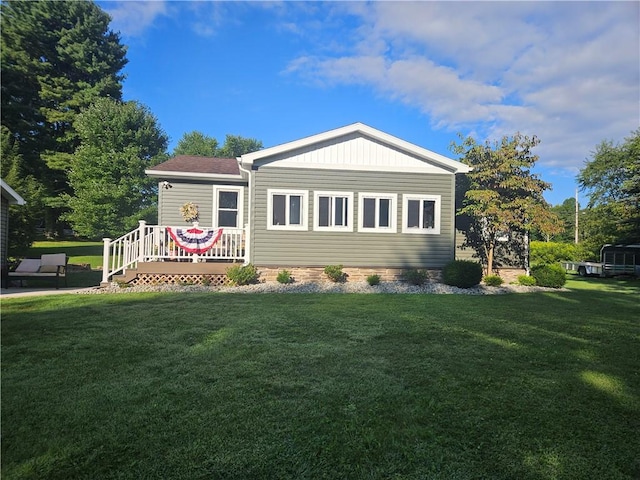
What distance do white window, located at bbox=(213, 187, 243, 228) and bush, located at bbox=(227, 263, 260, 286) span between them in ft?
9.14

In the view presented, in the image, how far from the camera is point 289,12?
1161 cm

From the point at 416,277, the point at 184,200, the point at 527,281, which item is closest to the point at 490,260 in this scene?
the point at 527,281

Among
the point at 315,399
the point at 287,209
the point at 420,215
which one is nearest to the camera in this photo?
the point at 315,399

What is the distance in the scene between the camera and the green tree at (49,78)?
2645cm

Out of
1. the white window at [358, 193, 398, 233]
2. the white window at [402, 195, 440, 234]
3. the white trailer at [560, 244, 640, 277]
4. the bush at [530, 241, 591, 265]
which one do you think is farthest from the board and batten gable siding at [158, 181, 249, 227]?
the white trailer at [560, 244, 640, 277]

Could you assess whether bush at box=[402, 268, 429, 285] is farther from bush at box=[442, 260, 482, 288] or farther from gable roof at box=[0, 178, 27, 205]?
gable roof at box=[0, 178, 27, 205]

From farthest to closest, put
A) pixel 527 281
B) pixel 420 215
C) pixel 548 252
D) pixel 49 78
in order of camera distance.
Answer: pixel 49 78 < pixel 548 252 < pixel 527 281 < pixel 420 215

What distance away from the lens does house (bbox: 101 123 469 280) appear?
1130 centimetres

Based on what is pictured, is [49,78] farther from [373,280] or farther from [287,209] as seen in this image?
[373,280]

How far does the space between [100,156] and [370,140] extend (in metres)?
16.9

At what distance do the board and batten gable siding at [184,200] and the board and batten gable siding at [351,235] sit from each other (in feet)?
6.12

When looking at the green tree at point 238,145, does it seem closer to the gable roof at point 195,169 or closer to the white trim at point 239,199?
the gable roof at point 195,169

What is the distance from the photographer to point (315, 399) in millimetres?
3035

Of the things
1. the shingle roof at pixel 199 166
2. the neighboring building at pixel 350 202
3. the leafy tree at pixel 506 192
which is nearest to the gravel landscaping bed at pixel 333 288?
the neighboring building at pixel 350 202
